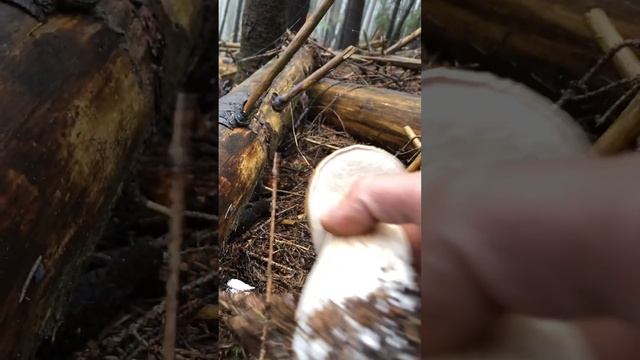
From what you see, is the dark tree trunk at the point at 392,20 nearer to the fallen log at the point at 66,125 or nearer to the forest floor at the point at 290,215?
the forest floor at the point at 290,215

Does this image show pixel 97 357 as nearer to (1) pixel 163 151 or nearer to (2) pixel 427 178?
(1) pixel 163 151

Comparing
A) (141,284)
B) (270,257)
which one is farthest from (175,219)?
(270,257)

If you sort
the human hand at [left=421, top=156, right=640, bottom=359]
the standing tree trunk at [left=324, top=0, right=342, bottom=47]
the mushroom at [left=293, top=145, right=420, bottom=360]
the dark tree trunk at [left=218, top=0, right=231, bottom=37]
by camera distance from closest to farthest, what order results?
the human hand at [left=421, top=156, right=640, bottom=359], the mushroom at [left=293, top=145, right=420, bottom=360], the standing tree trunk at [left=324, top=0, right=342, bottom=47], the dark tree trunk at [left=218, top=0, right=231, bottom=37]

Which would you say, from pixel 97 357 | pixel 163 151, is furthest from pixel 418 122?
pixel 97 357

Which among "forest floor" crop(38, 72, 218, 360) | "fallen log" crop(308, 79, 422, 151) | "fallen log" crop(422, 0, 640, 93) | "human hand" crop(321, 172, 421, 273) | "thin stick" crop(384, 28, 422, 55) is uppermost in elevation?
"fallen log" crop(422, 0, 640, 93)

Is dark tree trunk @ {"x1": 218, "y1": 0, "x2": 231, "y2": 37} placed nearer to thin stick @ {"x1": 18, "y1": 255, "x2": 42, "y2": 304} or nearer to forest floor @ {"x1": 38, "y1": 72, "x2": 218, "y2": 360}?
forest floor @ {"x1": 38, "y1": 72, "x2": 218, "y2": 360}

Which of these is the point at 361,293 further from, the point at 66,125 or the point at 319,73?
the point at 66,125

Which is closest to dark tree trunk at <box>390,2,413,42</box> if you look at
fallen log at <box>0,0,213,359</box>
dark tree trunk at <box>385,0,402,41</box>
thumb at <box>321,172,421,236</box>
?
dark tree trunk at <box>385,0,402,41</box>
